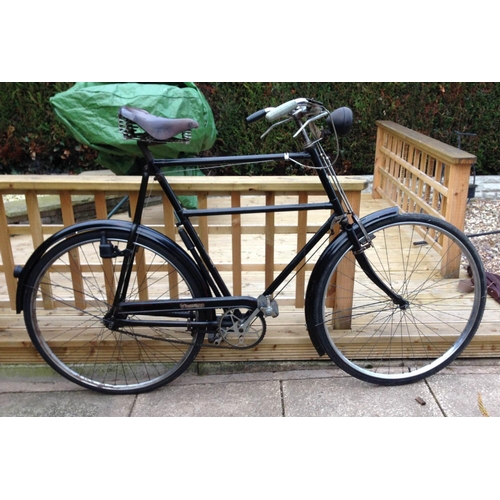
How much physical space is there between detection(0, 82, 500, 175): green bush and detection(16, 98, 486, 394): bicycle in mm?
3376

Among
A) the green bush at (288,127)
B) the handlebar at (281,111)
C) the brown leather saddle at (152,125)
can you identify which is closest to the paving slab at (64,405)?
the brown leather saddle at (152,125)

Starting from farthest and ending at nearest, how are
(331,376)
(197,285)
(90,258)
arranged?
(90,258) < (331,376) < (197,285)

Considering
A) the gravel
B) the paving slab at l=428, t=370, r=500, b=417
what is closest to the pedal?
the paving slab at l=428, t=370, r=500, b=417

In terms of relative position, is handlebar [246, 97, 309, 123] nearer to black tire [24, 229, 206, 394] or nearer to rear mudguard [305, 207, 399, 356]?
rear mudguard [305, 207, 399, 356]

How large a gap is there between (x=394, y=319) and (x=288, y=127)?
353cm

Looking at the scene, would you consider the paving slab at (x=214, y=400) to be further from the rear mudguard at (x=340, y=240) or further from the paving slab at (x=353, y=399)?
the rear mudguard at (x=340, y=240)

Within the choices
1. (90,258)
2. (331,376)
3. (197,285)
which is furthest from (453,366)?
(90,258)

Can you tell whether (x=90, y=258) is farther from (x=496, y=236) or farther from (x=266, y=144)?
(x=496, y=236)

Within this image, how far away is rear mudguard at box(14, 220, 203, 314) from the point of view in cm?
223

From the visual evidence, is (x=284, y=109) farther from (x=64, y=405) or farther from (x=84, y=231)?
(x=64, y=405)

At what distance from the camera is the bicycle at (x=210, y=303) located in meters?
2.21

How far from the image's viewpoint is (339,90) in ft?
19.0

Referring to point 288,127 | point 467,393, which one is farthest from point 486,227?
point 467,393

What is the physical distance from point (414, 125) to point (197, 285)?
458 cm
